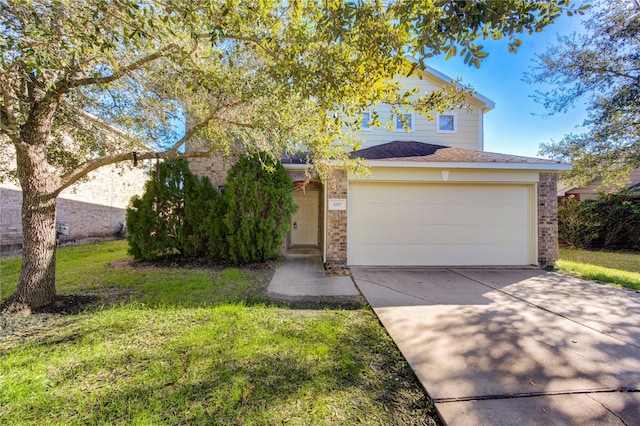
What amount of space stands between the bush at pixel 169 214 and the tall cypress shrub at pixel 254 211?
739 mm

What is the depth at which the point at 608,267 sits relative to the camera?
7.91 m

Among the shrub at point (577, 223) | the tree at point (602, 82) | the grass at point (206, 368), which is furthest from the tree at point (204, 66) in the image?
the shrub at point (577, 223)

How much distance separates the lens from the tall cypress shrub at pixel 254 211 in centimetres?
710

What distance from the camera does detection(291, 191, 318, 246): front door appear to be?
11.6 metres

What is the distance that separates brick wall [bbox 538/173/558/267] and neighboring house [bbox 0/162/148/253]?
11.3 metres

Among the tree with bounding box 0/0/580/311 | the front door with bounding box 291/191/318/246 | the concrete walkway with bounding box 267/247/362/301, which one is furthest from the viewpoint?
the front door with bounding box 291/191/318/246

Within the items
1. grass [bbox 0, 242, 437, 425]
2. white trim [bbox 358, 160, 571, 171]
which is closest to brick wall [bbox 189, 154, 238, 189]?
white trim [bbox 358, 160, 571, 171]

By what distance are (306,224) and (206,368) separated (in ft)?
30.5

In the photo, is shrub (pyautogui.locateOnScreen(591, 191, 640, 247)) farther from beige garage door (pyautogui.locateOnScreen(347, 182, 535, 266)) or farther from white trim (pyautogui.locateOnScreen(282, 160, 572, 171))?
beige garage door (pyautogui.locateOnScreen(347, 182, 535, 266))

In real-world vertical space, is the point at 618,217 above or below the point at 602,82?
below

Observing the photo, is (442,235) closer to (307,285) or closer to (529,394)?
(307,285)

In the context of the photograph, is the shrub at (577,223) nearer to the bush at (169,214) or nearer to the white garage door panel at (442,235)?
the white garage door panel at (442,235)

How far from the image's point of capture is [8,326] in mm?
3400

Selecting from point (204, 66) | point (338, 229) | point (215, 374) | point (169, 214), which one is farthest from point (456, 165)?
point (169, 214)
